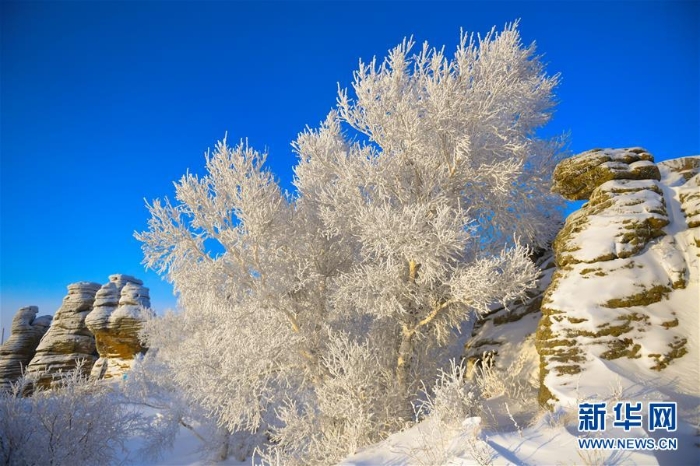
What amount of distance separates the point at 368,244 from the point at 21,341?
39.4 metres

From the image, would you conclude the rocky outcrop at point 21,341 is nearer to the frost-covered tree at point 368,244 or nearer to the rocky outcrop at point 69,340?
the rocky outcrop at point 69,340

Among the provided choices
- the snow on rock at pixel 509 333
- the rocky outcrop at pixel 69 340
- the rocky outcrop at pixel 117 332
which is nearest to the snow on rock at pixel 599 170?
the snow on rock at pixel 509 333

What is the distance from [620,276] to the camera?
6109mm

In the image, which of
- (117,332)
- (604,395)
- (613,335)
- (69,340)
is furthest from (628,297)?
(69,340)

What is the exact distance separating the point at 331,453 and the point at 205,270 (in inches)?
173

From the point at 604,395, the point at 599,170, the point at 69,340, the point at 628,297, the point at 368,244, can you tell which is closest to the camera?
the point at 604,395

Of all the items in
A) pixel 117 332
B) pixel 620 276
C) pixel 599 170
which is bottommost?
pixel 117 332

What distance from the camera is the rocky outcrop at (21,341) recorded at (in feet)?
105

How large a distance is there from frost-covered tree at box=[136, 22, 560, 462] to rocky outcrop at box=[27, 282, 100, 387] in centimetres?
2689

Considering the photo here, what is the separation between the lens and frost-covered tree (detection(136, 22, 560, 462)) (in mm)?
7648

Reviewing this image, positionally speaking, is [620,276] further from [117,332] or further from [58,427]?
[117,332]

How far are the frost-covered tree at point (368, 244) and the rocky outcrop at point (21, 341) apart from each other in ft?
111

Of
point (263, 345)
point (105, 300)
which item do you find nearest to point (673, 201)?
point (263, 345)

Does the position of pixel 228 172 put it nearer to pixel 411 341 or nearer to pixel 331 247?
pixel 331 247
